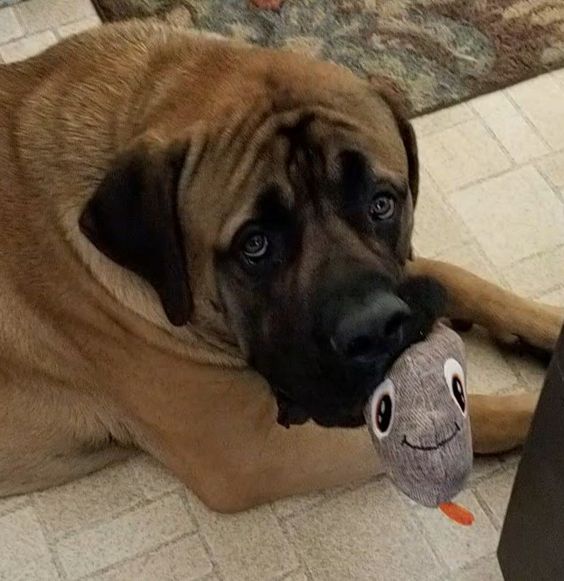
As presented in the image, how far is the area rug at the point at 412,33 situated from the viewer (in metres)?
2.19

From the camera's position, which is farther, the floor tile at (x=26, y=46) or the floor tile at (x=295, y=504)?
the floor tile at (x=26, y=46)

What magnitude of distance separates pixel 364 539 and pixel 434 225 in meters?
0.62

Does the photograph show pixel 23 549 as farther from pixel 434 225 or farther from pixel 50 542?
pixel 434 225

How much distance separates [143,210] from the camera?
128 cm

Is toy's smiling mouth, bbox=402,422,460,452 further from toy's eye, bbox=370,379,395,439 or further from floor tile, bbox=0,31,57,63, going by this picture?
floor tile, bbox=0,31,57,63

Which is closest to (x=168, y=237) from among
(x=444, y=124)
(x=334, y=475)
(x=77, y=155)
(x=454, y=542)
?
(x=77, y=155)

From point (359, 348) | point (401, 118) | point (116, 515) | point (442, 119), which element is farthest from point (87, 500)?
point (442, 119)

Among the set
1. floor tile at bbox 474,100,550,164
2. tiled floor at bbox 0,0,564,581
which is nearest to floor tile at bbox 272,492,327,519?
tiled floor at bbox 0,0,564,581

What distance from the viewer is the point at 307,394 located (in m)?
1.33

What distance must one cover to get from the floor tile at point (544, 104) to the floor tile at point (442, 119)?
0.34ft

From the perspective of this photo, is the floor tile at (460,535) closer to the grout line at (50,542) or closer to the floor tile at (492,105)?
the grout line at (50,542)

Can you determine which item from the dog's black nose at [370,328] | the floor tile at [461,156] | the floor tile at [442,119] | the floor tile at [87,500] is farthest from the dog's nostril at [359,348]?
the floor tile at [442,119]

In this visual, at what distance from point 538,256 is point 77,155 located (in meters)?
0.88

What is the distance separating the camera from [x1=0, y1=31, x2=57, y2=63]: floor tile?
7.54 ft
